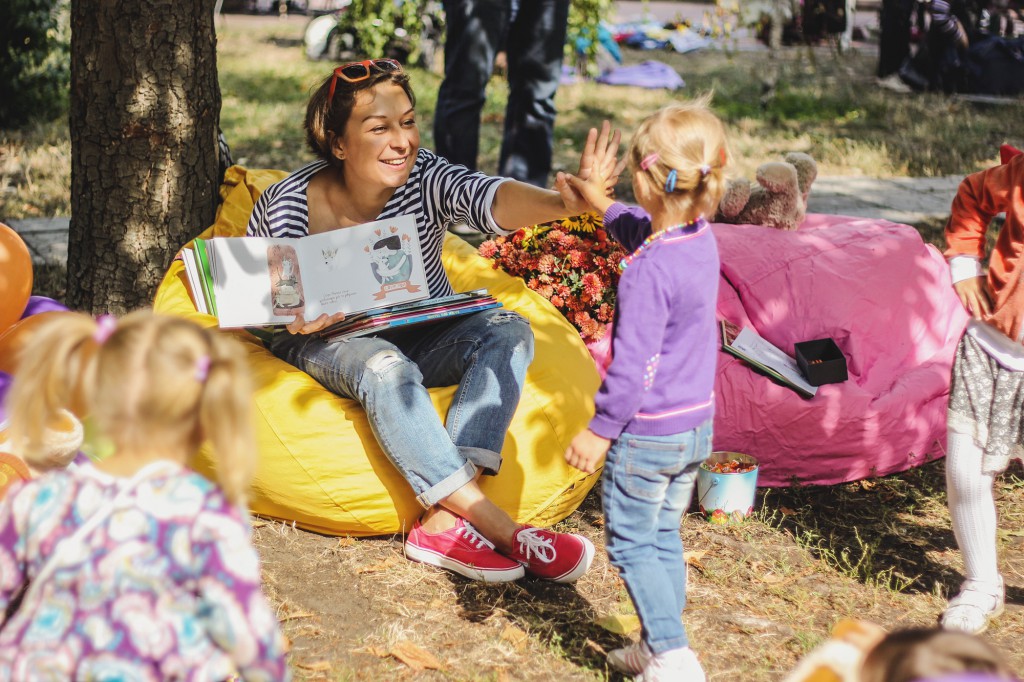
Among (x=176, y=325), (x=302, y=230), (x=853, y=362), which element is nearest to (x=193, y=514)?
(x=176, y=325)

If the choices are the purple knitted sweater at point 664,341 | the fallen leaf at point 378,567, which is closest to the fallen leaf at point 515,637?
the fallen leaf at point 378,567

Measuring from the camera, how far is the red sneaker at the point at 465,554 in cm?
329

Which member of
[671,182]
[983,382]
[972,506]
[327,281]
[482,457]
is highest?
[671,182]

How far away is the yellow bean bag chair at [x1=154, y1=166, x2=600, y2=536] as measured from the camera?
3418 millimetres

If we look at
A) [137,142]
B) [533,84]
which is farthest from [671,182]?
[533,84]

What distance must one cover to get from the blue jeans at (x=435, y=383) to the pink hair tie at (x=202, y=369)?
1444 millimetres

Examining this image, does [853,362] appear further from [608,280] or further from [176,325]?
[176,325]

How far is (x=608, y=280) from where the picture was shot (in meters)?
Result: 4.27

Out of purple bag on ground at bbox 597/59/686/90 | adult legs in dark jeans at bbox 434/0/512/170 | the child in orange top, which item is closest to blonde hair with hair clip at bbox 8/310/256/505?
the child in orange top

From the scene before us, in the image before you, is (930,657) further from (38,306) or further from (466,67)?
(466,67)

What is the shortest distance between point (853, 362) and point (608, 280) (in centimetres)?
99

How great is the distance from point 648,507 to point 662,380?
1.05 feet

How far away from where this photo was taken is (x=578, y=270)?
431cm

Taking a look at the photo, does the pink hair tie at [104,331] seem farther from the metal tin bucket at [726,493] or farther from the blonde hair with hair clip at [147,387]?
the metal tin bucket at [726,493]
